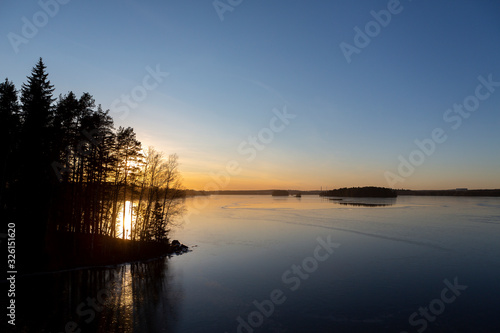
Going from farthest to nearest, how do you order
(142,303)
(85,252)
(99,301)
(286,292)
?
1. (85,252)
2. (286,292)
3. (99,301)
4. (142,303)

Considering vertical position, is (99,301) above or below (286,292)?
above

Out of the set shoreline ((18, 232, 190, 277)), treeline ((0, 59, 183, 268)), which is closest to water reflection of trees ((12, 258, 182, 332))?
shoreline ((18, 232, 190, 277))

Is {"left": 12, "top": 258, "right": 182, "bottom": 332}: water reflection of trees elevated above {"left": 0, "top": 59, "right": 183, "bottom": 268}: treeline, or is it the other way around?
{"left": 0, "top": 59, "right": 183, "bottom": 268}: treeline

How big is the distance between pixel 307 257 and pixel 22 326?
29035mm

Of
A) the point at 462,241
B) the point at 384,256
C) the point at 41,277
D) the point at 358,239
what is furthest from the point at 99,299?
the point at 462,241

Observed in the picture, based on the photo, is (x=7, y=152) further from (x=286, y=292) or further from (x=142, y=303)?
(x=286, y=292)

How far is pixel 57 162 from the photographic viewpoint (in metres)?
31.4

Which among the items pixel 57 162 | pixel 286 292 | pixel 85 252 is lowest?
pixel 286 292

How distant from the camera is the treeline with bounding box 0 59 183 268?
28031 millimetres

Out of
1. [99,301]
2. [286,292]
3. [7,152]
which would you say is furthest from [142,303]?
[7,152]

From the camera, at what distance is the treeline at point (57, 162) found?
28031 millimetres

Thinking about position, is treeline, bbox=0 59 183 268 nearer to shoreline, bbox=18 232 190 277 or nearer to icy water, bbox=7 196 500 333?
shoreline, bbox=18 232 190 277

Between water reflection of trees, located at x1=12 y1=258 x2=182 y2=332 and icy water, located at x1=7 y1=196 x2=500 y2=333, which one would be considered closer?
water reflection of trees, located at x1=12 y1=258 x2=182 y2=332

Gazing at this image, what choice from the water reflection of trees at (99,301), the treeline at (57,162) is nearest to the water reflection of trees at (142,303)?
the water reflection of trees at (99,301)
